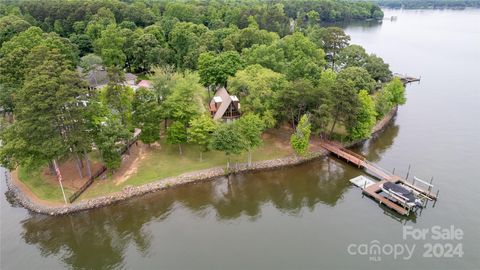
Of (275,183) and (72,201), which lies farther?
(275,183)

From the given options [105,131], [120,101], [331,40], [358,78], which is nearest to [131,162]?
[105,131]

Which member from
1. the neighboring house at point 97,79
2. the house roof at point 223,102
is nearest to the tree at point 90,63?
the neighboring house at point 97,79

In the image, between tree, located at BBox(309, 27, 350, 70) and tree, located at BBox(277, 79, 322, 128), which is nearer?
tree, located at BBox(277, 79, 322, 128)

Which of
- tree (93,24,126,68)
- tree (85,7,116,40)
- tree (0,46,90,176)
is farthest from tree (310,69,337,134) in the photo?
tree (85,7,116,40)

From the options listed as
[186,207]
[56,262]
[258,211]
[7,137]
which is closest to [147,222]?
[186,207]

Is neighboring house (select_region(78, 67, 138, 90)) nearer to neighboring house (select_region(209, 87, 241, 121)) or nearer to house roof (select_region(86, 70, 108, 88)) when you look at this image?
house roof (select_region(86, 70, 108, 88))

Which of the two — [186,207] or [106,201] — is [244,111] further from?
[106,201]
